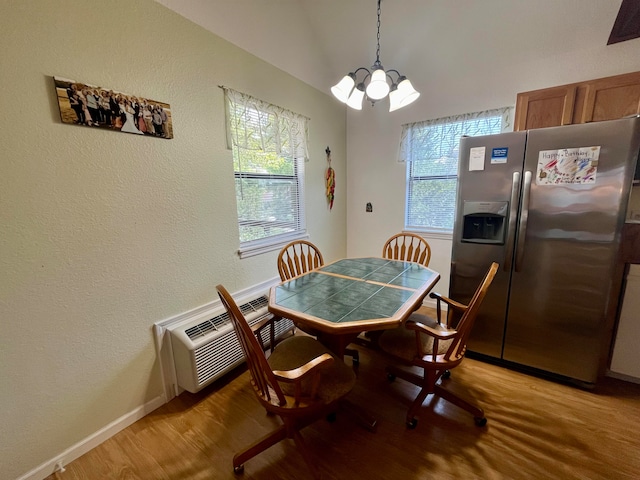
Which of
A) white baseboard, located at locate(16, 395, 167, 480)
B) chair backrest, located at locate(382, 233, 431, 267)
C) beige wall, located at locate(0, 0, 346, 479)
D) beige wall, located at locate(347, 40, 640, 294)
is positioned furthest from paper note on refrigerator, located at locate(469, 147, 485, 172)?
white baseboard, located at locate(16, 395, 167, 480)

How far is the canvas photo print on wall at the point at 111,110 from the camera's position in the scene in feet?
4.25

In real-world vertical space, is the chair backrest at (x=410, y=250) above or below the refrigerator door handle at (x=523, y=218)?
below

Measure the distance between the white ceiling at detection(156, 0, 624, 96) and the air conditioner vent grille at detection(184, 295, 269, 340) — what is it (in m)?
2.06

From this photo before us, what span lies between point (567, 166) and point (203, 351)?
261cm

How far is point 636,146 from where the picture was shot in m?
1.55

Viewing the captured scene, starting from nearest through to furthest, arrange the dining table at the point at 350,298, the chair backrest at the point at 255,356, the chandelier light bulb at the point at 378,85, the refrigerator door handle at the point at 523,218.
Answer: the chair backrest at the point at 255,356, the dining table at the point at 350,298, the chandelier light bulb at the point at 378,85, the refrigerator door handle at the point at 523,218

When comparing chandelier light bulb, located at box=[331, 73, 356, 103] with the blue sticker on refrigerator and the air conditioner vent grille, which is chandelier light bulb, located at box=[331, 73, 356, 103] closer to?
the blue sticker on refrigerator

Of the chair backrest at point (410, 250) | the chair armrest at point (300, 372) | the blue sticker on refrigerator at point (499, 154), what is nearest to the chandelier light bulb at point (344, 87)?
the blue sticker on refrigerator at point (499, 154)

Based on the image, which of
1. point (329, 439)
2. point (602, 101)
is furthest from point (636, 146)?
point (329, 439)

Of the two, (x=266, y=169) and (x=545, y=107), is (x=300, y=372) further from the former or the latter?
(x=545, y=107)

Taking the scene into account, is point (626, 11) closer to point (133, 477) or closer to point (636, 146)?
point (636, 146)

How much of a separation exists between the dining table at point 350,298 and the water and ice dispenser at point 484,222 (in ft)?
1.58

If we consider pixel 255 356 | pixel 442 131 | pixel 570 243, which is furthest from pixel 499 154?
pixel 255 356

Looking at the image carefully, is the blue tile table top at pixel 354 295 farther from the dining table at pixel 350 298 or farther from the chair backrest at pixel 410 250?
the chair backrest at pixel 410 250
